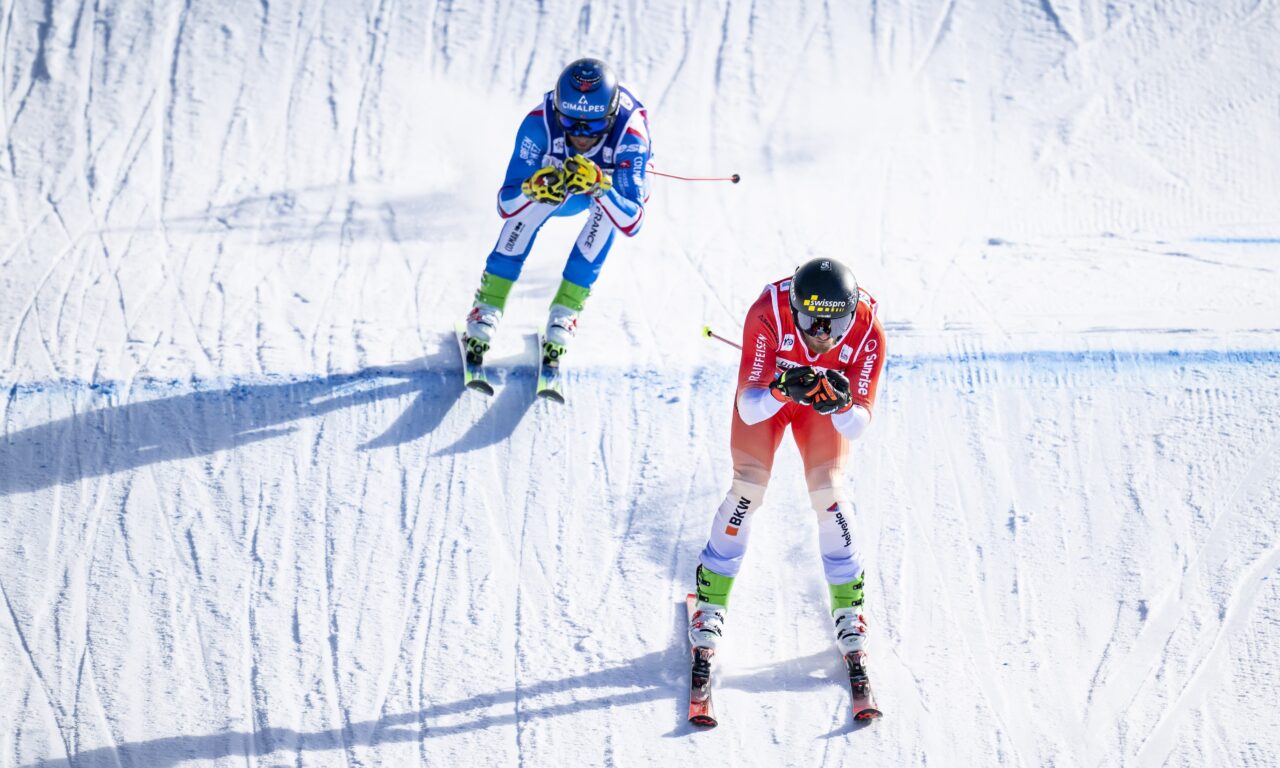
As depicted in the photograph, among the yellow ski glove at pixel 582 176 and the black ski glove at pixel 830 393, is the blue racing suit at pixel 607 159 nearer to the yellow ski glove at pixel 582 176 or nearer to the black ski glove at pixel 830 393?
the yellow ski glove at pixel 582 176

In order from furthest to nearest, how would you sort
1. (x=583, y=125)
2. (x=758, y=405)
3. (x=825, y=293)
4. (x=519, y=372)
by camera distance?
(x=519, y=372) < (x=583, y=125) < (x=758, y=405) < (x=825, y=293)

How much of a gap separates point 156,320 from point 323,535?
2.18 meters

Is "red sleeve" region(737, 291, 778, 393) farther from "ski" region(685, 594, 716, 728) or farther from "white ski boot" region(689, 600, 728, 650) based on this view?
"ski" region(685, 594, 716, 728)

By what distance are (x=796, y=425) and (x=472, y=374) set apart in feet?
7.46

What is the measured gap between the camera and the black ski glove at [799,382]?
5605mm

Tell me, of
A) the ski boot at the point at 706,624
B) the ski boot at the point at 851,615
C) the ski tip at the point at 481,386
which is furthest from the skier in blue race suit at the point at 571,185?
the ski boot at the point at 851,615

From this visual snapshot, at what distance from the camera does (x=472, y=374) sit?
25.1 feet

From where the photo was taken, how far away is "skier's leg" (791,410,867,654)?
596 centimetres

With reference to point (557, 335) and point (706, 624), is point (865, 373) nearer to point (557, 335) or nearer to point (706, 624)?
point (706, 624)

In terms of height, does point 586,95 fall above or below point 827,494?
above

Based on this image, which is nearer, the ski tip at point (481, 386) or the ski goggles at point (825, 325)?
the ski goggles at point (825, 325)

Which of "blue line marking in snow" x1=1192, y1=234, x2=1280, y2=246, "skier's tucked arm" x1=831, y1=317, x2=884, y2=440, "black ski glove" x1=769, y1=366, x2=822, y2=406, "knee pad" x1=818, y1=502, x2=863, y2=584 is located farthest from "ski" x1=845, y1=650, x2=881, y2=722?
"blue line marking in snow" x1=1192, y1=234, x2=1280, y2=246

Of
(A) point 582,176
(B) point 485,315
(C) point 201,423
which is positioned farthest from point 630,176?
(C) point 201,423

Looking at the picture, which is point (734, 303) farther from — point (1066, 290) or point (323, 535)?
point (323, 535)
